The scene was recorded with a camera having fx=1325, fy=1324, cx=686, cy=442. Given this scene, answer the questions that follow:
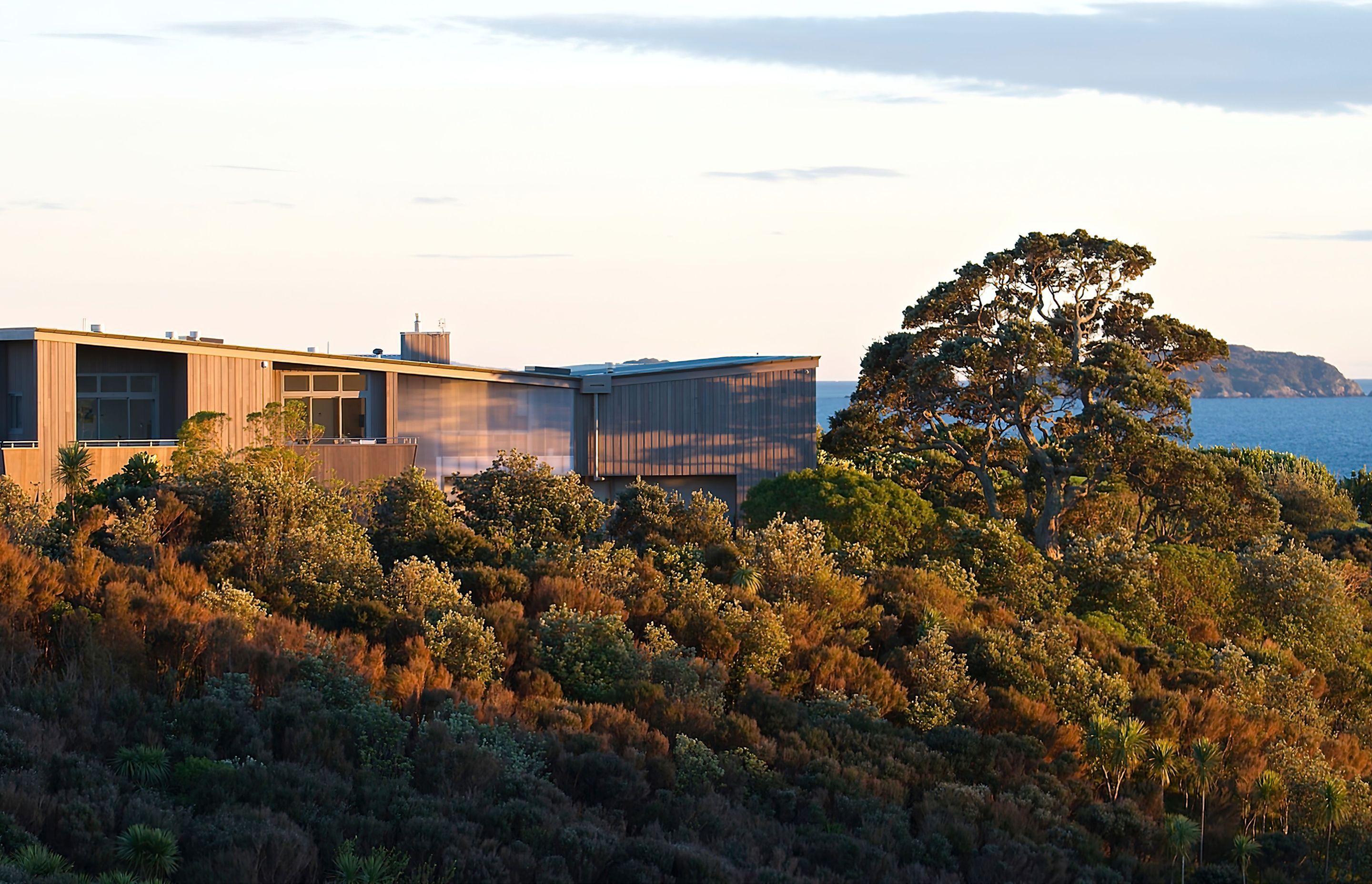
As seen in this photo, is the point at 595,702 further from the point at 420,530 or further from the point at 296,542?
the point at 420,530

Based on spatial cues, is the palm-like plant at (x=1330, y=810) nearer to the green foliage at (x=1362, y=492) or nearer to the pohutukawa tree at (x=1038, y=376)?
the pohutukawa tree at (x=1038, y=376)

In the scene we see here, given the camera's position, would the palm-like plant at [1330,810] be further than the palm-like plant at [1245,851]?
Yes

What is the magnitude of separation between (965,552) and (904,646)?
291 inches

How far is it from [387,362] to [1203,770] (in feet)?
69.3

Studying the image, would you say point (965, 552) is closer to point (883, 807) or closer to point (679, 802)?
point (883, 807)

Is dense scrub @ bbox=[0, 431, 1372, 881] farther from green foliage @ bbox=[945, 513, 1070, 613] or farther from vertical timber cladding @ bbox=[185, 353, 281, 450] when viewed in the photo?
vertical timber cladding @ bbox=[185, 353, 281, 450]

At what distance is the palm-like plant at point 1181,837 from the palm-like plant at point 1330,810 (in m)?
1.47

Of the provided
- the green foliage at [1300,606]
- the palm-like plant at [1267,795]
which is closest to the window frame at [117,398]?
the palm-like plant at [1267,795]

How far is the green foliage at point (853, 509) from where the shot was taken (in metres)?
27.7

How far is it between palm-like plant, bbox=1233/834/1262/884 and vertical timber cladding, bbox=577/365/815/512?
66.2 ft

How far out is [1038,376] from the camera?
32.6 meters

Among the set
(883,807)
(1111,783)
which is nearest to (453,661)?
(883,807)

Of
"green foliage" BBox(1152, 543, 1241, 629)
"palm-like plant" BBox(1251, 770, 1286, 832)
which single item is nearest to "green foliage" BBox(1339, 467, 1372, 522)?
"green foliage" BBox(1152, 543, 1241, 629)

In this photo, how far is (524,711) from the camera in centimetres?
1328
